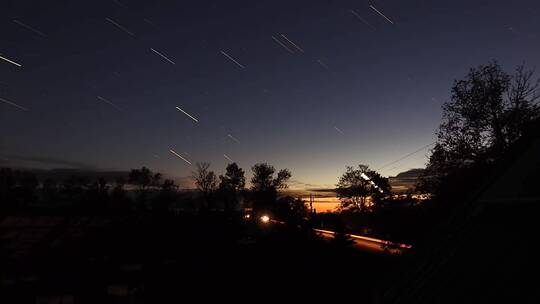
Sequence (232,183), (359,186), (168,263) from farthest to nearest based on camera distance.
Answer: (232,183), (359,186), (168,263)

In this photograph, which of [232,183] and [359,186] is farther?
[232,183]

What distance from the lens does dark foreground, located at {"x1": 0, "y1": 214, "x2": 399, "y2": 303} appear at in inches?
406

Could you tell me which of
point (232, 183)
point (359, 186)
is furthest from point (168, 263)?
point (232, 183)

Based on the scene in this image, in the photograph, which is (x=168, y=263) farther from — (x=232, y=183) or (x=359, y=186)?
(x=232, y=183)

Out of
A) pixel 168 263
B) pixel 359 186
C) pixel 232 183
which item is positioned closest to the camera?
pixel 168 263

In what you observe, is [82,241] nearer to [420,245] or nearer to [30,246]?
[30,246]

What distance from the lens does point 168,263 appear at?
17250 millimetres

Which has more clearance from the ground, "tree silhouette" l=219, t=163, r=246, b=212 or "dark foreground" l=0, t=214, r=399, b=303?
"tree silhouette" l=219, t=163, r=246, b=212

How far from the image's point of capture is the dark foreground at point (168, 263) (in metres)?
10.3

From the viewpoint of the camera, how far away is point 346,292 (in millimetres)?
9781

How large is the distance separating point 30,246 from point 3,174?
114 m

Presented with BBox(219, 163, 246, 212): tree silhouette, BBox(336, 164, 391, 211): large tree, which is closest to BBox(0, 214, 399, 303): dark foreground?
BBox(336, 164, 391, 211): large tree

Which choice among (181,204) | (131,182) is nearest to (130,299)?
→ (181,204)

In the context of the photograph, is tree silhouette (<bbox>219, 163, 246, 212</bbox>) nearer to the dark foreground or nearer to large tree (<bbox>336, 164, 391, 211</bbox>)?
large tree (<bbox>336, 164, 391, 211</bbox>)
